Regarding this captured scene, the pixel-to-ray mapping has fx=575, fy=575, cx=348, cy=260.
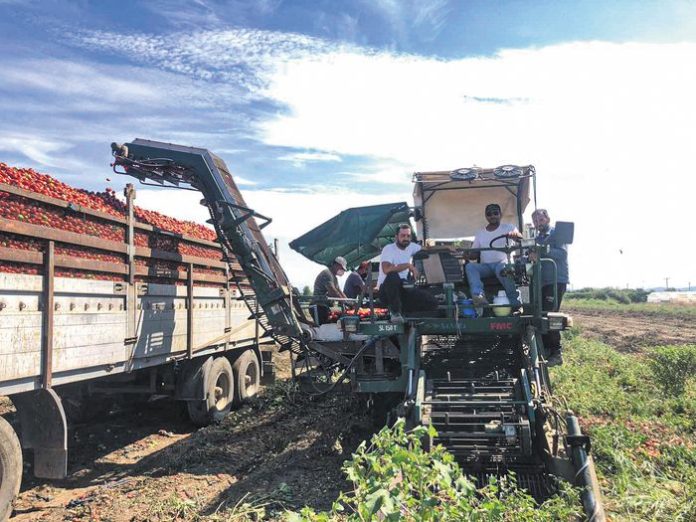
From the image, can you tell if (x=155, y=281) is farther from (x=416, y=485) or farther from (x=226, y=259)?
(x=416, y=485)

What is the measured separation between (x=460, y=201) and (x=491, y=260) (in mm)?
2806

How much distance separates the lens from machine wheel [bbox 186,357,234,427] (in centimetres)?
802

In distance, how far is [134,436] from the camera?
25.8ft

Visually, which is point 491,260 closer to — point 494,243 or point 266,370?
point 494,243

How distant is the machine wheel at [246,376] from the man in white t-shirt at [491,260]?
4.46 metres

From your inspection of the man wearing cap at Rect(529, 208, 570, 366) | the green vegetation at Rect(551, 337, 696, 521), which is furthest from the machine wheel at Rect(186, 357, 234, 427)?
the green vegetation at Rect(551, 337, 696, 521)

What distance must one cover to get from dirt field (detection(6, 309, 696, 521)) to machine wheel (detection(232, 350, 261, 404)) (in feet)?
0.83

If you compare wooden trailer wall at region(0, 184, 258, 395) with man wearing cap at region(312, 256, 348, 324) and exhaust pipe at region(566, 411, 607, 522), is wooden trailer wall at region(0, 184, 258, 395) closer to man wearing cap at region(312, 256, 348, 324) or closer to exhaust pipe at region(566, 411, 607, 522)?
man wearing cap at region(312, 256, 348, 324)

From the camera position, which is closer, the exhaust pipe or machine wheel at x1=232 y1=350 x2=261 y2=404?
the exhaust pipe

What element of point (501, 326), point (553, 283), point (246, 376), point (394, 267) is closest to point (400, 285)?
point (394, 267)


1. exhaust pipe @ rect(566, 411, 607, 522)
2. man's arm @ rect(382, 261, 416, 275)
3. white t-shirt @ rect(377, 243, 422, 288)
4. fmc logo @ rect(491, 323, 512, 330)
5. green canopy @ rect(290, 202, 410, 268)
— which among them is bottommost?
exhaust pipe @ rect(566, 411, 607, 522)

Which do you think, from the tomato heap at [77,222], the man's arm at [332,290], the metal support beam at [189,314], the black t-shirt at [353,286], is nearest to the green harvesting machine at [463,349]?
the black t-shirt at [353,286]

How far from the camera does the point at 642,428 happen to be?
6.81 meters

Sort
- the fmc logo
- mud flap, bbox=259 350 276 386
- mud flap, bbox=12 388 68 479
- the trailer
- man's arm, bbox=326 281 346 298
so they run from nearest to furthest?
the trailer → mud flap, bbox=12 388 68 479 → the fmc logo → man's arm, bbox=326 281 346 298 → mud flap, bbox=259 350 276 386
